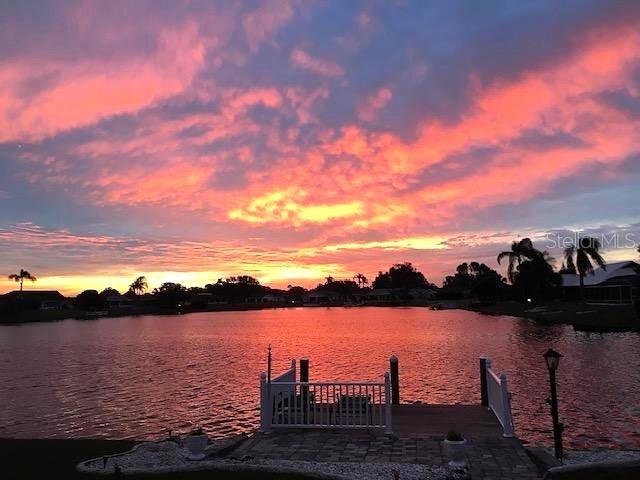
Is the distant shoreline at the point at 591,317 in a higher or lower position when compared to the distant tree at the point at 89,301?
lower

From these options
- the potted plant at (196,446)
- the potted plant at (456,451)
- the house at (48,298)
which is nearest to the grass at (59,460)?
the potted plant at (196,446)

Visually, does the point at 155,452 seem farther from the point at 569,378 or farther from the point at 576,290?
the point at 576,290

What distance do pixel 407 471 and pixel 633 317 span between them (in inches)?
2366

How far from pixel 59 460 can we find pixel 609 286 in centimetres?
9171

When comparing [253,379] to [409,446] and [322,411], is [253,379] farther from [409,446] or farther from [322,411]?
[409,446]

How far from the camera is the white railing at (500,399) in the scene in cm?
1398

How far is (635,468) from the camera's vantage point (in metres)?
11.2

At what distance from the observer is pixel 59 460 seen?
42.8 ft

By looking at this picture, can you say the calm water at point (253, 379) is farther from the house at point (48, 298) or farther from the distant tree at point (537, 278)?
the house at point (48, 298)

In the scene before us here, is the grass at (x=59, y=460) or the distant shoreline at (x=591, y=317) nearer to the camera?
the grass at (x=59, y=460)

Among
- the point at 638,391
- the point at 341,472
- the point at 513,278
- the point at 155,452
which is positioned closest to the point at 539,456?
the point at 341,472

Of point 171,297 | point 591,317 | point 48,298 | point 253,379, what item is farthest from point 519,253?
point 48,298

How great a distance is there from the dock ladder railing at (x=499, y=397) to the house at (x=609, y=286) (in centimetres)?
6808

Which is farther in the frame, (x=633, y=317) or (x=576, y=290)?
(x=576, y=290)
